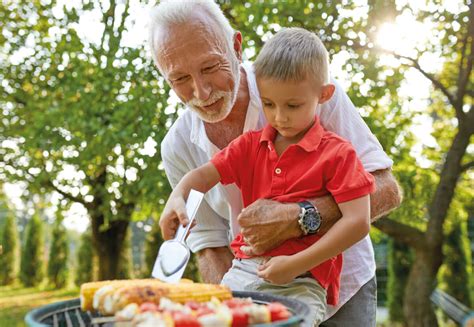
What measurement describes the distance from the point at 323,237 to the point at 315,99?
1.39ft

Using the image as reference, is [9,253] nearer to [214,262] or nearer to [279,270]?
[214,262]

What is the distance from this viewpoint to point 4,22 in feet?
35.0

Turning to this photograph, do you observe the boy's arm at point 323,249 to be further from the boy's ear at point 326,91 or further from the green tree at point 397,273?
the green tree at point 397,273

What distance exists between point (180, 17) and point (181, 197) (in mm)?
695

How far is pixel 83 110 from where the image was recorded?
8.25 meters

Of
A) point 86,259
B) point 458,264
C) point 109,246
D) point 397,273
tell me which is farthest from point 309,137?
point 86,259

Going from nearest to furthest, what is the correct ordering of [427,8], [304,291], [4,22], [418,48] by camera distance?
[304,291] < [427,8] < [418,48] < [4,22]

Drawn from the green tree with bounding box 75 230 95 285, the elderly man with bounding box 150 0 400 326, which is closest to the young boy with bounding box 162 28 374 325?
the elderly man with bounding box 150 0 400 326

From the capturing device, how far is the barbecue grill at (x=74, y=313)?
1413 millimetres

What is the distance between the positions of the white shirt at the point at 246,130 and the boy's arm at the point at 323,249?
39 cm

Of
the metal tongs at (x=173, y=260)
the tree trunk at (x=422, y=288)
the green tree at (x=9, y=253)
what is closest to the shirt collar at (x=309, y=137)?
the metal tongs at (x=173, y=260)

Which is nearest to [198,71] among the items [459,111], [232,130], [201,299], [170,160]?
[232,130]

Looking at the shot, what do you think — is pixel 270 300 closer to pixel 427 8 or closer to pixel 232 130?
Answer: pixel 232 130

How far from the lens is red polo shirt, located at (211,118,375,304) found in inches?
74.5
